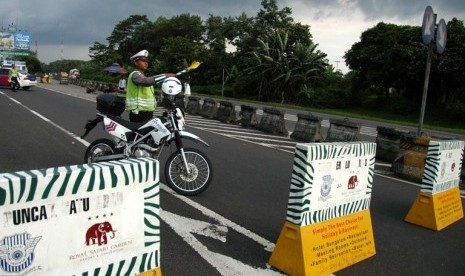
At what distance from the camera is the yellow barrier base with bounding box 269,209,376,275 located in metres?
3.83

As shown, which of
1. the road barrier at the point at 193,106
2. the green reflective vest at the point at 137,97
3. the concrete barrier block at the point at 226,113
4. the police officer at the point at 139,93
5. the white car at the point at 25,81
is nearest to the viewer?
the police officer at the point at 139,93

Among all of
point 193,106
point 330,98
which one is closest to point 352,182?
point 193,106

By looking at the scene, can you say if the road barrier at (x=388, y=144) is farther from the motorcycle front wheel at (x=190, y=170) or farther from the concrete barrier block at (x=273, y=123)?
the motorcycle front wheel at (x=190, y=170)

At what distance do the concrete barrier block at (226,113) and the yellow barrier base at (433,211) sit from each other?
39.9ft

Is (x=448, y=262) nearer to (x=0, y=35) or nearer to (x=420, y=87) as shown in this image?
(x=420, y=87)

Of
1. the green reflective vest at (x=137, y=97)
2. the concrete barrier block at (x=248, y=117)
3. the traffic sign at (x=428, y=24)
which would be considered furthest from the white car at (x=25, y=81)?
the traffic sign at (x=428, y=24)

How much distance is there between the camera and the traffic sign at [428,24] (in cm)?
857

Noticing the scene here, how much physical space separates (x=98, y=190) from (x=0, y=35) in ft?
319

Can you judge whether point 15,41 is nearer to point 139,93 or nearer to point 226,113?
point 226,113

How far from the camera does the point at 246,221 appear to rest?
525 centimetres

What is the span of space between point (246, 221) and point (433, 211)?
2.50 m

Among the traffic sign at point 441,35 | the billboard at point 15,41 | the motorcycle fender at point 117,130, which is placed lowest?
the motorcycle fender at point 117,130

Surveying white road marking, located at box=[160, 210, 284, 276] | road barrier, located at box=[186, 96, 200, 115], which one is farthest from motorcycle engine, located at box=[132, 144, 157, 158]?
road barrier, located at box=[186, 96, 200, 115]

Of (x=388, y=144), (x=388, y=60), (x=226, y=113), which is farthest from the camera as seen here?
(x=388, y=60)
